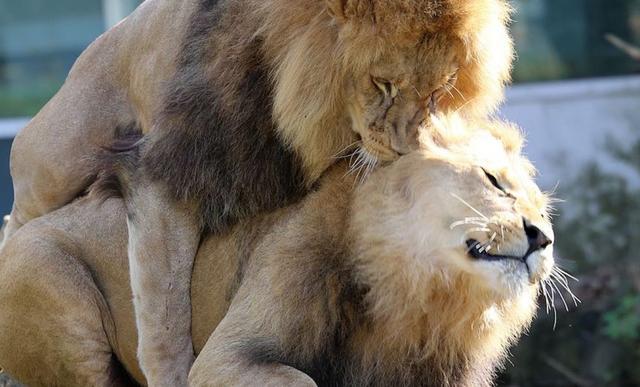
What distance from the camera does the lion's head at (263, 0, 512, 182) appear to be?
311 cm

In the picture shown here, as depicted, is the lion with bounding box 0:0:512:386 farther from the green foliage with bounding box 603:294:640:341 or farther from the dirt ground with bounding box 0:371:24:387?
the green foliage with bounding box 603:294:640:341

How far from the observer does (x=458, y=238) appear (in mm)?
2947

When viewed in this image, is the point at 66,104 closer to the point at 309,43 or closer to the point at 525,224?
the point at 309,43

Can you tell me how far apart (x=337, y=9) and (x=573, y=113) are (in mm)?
6251

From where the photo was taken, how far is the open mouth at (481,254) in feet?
9.46

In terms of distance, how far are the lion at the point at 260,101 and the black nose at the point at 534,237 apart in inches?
15.9

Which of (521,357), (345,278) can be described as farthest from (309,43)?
(521,357)

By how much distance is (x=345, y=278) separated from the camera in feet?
11.0

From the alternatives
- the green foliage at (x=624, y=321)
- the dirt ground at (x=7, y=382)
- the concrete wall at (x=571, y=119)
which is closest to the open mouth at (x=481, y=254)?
the dirt ground at (x=7, y=382)

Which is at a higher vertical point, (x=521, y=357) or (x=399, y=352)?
(x=399, y=352)

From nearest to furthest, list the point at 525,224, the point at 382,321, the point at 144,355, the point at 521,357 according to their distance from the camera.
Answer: the point at 525,224
the point at 382,321
the point at 144,355
the point at 521,357

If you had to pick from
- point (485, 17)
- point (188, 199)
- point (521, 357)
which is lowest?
point (521, 357)

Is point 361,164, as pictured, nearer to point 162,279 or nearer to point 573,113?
point 162,279

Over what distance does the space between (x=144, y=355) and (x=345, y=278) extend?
24.2 inches
